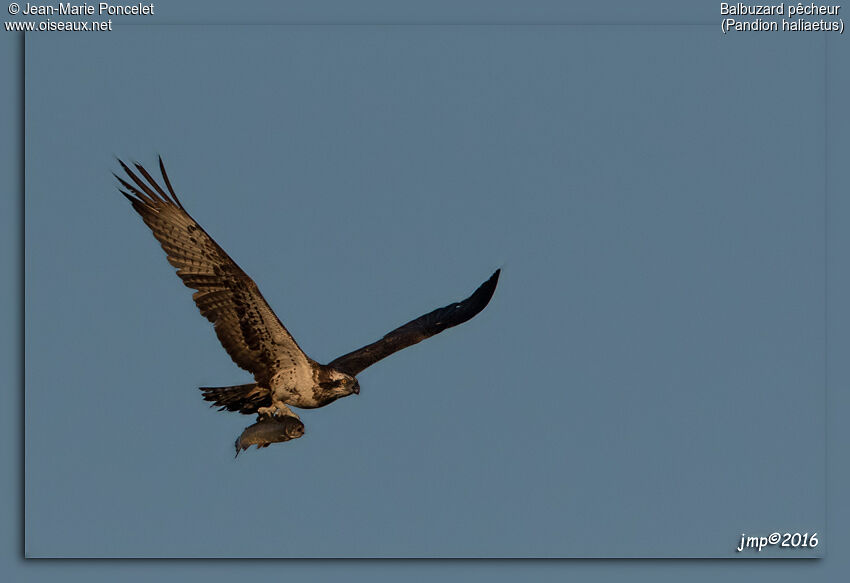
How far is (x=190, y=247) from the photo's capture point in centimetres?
1248

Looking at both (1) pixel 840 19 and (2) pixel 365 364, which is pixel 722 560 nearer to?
(2) pixel 365 364

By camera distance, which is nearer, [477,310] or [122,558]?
[122,558]

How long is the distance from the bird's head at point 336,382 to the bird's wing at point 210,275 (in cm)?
35

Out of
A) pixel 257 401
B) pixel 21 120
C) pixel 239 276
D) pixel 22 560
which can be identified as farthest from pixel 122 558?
pixel 21 120

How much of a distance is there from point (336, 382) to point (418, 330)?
1.97 m

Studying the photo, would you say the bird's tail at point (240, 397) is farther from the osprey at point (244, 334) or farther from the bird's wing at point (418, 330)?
the bird's wing at point (418, 330)

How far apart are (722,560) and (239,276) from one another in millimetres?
4541

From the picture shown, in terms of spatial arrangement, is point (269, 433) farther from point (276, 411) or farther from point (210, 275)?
point (210, 275)

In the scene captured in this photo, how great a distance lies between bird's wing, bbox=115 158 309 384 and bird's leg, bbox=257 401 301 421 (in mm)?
524

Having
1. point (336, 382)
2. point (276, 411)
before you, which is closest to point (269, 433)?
point (276, 411)

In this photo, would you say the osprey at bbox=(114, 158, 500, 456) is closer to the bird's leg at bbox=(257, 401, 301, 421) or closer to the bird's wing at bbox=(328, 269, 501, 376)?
the bird's leg at bbox=(257, 401, 301, 421)

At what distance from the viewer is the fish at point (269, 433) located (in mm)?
12508

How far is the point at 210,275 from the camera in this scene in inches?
492

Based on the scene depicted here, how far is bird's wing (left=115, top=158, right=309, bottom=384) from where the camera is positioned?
487 inches
